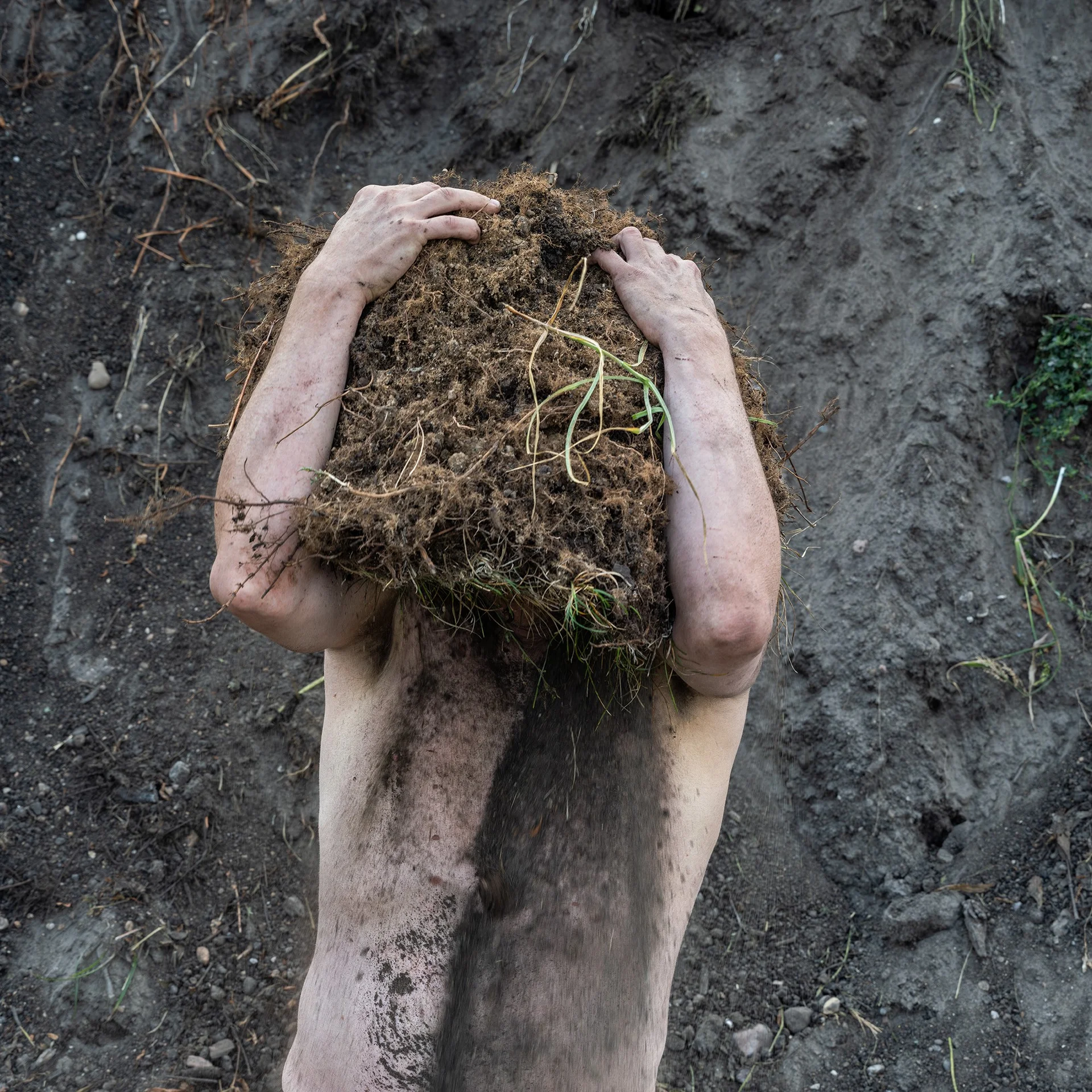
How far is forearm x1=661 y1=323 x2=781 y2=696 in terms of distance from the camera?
1.63 m

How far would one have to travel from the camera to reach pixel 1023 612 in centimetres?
298

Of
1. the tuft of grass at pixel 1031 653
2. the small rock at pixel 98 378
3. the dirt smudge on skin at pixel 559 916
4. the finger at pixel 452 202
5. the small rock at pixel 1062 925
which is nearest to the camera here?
the dirt smudge on skin at pixel 559 916

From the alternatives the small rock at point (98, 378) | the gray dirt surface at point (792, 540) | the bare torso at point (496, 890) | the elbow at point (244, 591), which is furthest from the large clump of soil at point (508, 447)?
the small rock at point (98, 378)

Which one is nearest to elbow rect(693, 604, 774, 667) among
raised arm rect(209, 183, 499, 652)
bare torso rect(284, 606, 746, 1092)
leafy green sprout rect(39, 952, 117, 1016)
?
bare torso rect(284, 606, 746, 1092)

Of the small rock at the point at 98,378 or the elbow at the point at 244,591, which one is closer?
the elbow at the point at 244,591

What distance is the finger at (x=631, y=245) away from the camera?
1934 millimetres

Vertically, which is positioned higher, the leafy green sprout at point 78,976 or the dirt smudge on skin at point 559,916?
the dirt smudge on skin at point 559,916

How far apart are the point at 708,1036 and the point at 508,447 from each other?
2195mm

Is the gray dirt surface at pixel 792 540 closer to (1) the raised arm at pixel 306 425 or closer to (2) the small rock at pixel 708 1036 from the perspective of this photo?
(2) the small rock at pixel 708 1036

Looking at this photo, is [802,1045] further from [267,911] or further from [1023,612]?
[267,911]

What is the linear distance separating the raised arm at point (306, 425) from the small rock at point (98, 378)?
6.25ft

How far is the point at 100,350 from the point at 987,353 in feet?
10.3

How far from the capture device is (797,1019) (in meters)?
2.82

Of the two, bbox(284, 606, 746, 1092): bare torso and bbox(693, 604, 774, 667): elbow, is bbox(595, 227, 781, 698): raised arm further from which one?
bbox(284, 606, 746, 1092): bare torso
